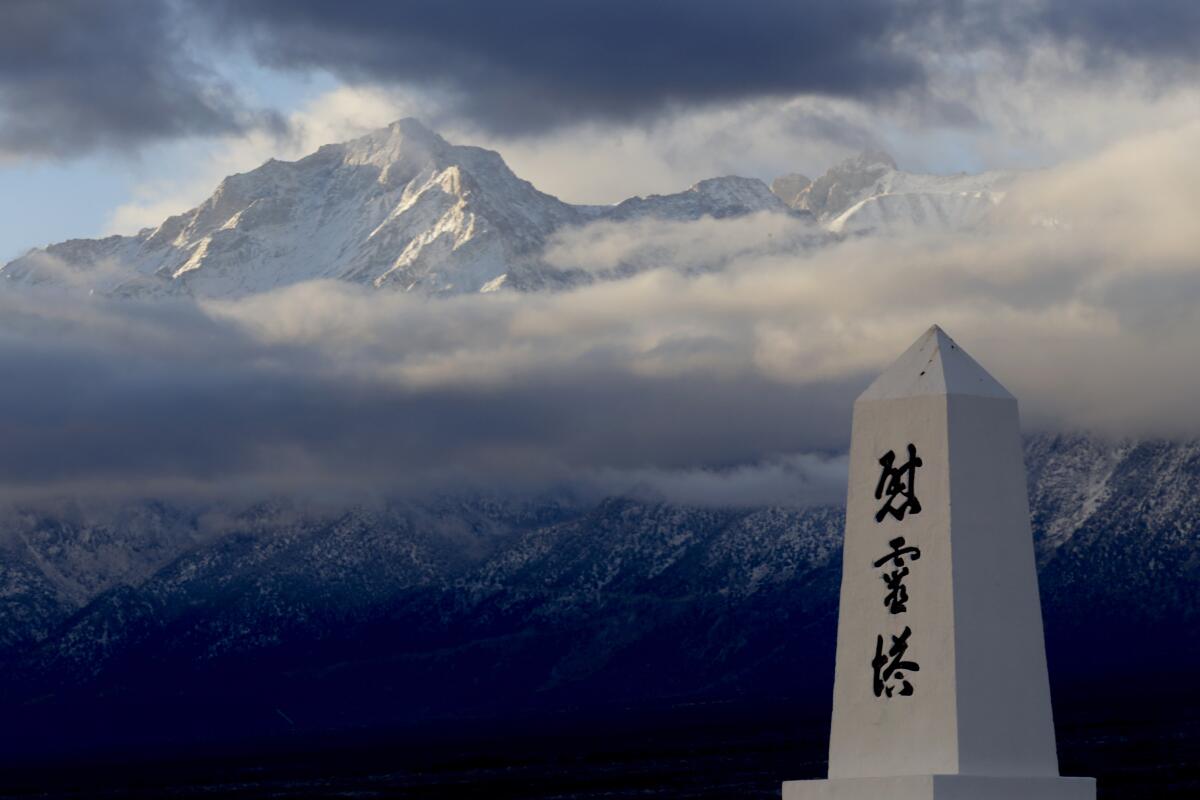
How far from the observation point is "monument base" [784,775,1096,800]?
101 ft

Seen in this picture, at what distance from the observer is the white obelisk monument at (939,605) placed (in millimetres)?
31344

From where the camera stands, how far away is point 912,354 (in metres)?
32.7

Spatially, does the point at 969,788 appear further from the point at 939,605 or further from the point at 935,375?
the point at 935,375

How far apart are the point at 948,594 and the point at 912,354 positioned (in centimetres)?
353

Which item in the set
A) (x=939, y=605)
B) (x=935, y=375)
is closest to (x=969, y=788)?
(x=939, y=605)

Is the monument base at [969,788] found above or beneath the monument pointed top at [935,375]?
beneath

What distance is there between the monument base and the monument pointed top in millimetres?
5287

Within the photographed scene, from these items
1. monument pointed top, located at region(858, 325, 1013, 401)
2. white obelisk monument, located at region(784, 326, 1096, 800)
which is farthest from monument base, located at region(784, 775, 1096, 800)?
monument pointed top, located at region(858, 325, 1013, 401)

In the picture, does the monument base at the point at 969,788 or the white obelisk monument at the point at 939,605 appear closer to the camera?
the monument base at the point at 969,788

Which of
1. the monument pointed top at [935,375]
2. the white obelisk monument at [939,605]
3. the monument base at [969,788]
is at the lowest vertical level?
the monument base at [969,788]

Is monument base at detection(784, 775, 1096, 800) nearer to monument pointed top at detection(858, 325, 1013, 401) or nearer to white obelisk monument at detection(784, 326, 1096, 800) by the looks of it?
white obelisk monument at detection(784, 326, 1096, 800)

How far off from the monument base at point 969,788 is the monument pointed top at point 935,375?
5.29 meters

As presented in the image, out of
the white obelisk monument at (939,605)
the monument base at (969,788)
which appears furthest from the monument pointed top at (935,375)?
the monument base at (969,788)

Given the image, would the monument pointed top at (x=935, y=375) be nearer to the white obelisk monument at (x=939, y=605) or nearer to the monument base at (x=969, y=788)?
the white obelisk monument at (x=939, y=605)
